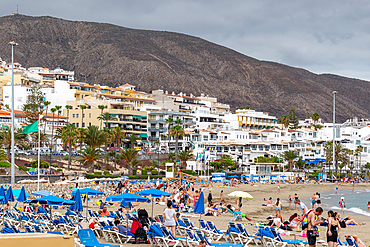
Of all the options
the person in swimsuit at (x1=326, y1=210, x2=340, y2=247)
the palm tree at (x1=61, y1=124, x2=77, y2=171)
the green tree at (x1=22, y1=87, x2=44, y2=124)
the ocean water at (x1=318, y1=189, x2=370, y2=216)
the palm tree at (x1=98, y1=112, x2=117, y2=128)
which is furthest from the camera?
the green tree at (x1=22, y1=87, x2=44, y2=124)

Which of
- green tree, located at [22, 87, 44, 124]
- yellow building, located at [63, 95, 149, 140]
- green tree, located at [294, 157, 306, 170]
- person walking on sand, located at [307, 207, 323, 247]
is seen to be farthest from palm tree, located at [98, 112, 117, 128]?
person walking on sand, located at [307, 207, 323, 247]

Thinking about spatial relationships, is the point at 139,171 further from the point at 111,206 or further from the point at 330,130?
the point at 330,130

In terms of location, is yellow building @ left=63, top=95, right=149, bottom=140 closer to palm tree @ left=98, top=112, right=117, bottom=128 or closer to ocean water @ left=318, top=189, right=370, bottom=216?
palm tree @ left=98, top=112, right=117, bottom=128

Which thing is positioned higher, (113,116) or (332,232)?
(113,116)

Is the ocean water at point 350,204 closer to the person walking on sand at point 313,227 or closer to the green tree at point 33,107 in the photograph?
the person walking on sand at point 313,227

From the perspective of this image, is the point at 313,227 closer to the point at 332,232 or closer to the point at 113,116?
the point at 332,232

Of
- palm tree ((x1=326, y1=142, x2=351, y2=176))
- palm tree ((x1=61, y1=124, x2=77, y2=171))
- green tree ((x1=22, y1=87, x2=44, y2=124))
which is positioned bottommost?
palm tree ((x1=326, y1=142, x2=351, y2=176))

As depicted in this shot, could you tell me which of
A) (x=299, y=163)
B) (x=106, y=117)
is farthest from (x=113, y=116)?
(x=299, y=163)

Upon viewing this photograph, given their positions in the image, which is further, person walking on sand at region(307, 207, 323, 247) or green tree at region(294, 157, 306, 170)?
green tree at region(294, 157, 306, 170)

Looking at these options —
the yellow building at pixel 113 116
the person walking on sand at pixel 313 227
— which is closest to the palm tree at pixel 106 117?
the yellow building at pixel 113 116

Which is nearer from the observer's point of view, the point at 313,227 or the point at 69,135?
the point at 313,227

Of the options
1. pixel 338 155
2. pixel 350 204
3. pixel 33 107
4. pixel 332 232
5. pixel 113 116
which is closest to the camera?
pixel 332 232

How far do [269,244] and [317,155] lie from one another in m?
80.6

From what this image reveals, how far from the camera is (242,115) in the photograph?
351 feet
